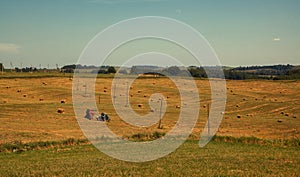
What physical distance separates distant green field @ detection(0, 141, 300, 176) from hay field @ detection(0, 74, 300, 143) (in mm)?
9839

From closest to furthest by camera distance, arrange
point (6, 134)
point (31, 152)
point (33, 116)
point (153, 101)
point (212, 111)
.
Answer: point (31, 152) < point (6, 134) < point (33, 116) < point (212, 111) < point (153, 101)

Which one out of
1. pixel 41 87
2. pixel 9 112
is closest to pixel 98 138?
pixel 9 112

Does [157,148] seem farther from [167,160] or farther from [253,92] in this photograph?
[253,92]

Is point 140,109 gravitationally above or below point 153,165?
above

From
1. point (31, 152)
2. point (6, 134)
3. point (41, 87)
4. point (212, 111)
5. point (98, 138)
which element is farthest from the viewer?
point (41, 87)

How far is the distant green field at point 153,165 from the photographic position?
16625 millimetres

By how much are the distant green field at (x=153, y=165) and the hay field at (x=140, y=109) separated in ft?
32.3

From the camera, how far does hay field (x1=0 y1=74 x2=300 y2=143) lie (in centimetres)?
3959

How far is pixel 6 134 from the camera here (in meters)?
34.6

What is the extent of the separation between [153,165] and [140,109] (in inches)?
1622

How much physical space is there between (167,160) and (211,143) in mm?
11262

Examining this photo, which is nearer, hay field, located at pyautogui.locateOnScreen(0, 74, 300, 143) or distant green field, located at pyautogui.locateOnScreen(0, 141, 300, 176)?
distant green field, located at pyautogui.locateOnScreen(0, 141, 300, 176)

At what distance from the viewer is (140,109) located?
60.1 m

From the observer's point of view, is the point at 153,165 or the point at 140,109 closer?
the point at 153,165
